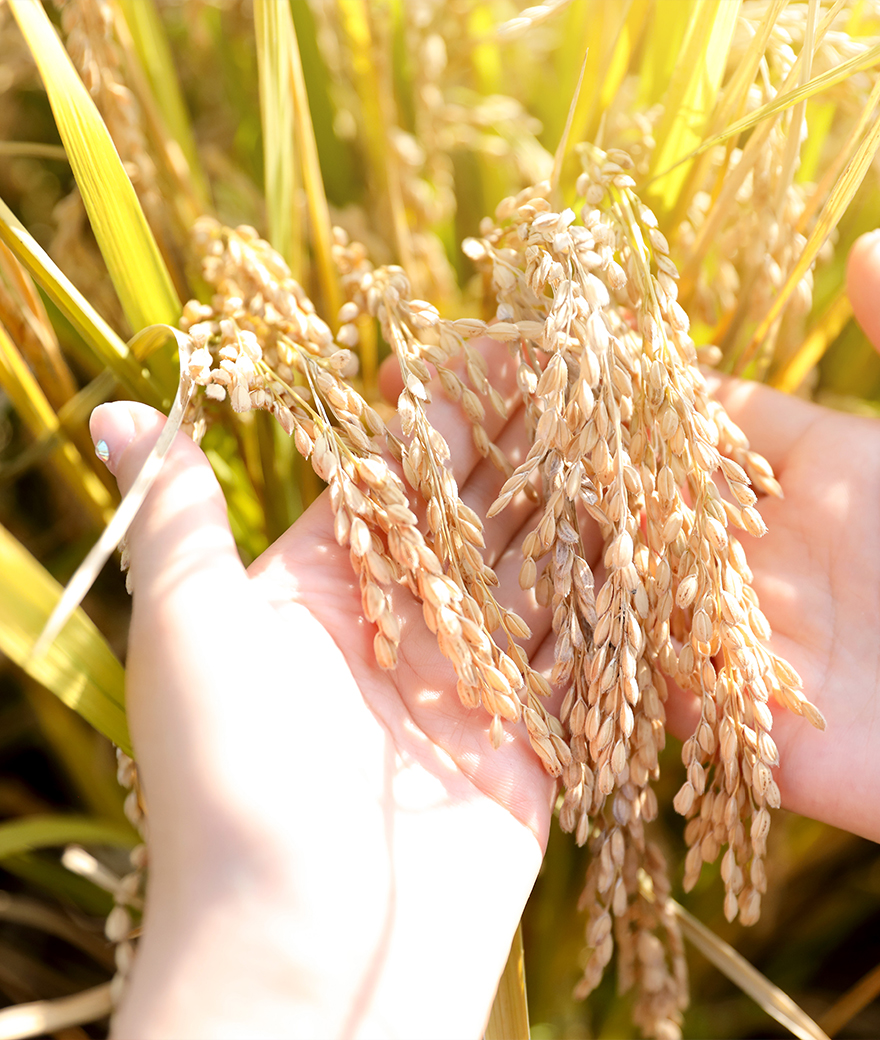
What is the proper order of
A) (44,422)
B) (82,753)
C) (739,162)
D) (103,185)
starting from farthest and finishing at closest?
(82,753) → (44,422) → (739,162) → (103,185)

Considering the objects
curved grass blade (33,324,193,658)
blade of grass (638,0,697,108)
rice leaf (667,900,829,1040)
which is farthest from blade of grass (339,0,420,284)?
rice leaf (667,900,829,1040)

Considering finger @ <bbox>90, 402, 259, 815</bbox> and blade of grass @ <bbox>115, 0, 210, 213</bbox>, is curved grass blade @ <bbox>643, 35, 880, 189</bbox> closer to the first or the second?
finger @ <bbox>90, 402, 259, 815</bbox>

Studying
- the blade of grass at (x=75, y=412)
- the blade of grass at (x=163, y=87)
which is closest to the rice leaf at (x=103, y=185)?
the blade of grass at (x=75, y=412)

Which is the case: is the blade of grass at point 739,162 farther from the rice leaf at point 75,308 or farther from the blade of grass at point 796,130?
the rice leaf at point 75,308

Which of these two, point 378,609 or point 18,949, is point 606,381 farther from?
point 18,949

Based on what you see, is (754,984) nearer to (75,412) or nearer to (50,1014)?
(50,1014)

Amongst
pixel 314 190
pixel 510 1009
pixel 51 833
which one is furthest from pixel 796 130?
pixel 51 833

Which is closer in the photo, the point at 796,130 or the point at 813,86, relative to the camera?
the point at 813,86
